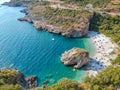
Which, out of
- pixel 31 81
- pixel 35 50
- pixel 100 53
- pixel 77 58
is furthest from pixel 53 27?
pixel 31 81

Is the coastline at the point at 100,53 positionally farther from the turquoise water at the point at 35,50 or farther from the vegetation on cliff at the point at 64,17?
the vegetation on cliff at the point at 64,17

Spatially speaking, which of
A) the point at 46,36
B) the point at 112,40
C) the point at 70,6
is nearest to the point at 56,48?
the point at 46,36

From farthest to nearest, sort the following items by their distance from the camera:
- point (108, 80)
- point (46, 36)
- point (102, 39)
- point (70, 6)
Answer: point (70, 6) < point (46, 36) < point (102, 39) < point (108, 80)

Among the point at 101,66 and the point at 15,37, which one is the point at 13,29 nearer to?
the point at 15,37

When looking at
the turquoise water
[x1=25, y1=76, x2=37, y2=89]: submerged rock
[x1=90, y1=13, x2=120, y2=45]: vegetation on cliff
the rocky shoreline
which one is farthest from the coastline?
[x1=25, y1=76, x2=37, y2=89]: submerged rock

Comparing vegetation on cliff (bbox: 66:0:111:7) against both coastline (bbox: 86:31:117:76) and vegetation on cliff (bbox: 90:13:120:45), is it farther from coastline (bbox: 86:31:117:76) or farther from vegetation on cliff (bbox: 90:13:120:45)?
coastline (bbox: 86:31:117:76)

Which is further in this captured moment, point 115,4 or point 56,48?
point 115,4

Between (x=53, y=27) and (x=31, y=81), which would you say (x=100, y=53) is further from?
(x=53, y=27)
